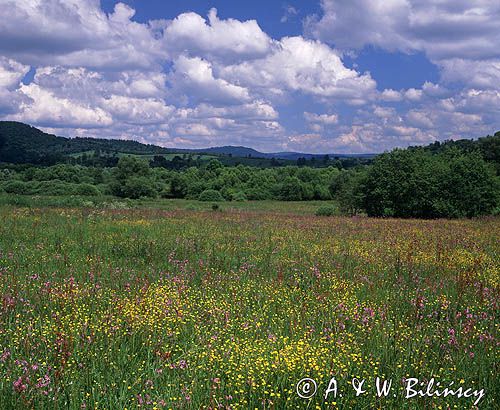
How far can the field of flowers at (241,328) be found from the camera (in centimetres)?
389

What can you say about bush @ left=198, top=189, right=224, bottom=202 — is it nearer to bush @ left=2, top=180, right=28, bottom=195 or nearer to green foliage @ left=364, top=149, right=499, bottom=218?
bush @ left=2, top=180, right=28, bottom=195

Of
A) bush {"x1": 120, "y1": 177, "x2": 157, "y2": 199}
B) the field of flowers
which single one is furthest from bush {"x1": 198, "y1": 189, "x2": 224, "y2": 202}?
the field of flowers

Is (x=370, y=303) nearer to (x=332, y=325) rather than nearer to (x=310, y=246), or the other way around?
(x=332, y=325)

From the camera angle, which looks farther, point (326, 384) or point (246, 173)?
point (246, 173)

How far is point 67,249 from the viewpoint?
1104cm

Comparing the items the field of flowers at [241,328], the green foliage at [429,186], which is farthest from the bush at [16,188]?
the field of flowers at [241,328]

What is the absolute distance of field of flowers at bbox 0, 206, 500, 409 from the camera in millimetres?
3891

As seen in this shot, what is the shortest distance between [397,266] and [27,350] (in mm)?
6910

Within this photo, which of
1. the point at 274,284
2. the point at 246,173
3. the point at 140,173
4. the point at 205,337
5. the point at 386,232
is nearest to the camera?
the point at 205,337

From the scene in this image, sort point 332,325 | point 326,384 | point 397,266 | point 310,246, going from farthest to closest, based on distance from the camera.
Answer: point 310,246 < point 397,266 < point 332,325 < point 326,384

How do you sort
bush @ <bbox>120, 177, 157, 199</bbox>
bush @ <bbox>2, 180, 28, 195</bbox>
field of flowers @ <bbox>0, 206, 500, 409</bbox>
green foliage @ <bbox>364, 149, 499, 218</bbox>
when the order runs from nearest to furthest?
field of flowers @ <bbox>0, 206, 500, 409</bbox>
green foliage @ <bbox>364, 149, 499, 218</bbox>
bush @ <bbox>2, 180, 28, 195</bbox>
bush @ <bbox>120, 177, 157, 199</bbox>

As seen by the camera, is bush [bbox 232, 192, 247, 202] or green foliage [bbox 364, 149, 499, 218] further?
bush [bbox 232, 192, 247, 202]

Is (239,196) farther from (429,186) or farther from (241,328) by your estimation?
(241,328)

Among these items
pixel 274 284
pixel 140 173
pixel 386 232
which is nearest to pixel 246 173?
pixel 140 173
